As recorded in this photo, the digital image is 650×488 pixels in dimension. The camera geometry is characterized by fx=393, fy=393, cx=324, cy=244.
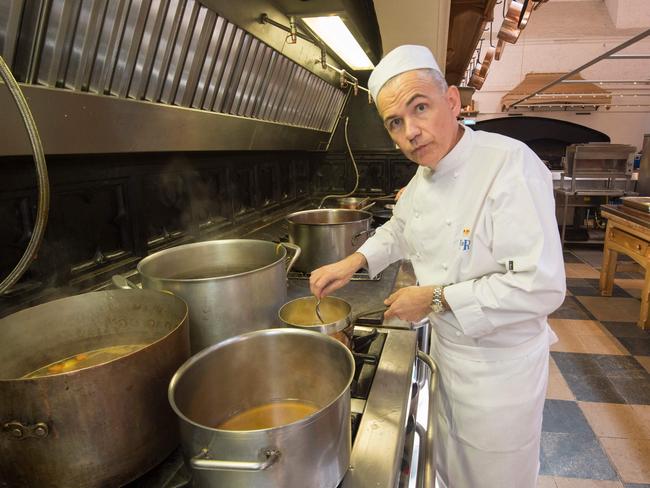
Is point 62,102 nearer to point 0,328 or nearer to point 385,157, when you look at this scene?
point 0,328

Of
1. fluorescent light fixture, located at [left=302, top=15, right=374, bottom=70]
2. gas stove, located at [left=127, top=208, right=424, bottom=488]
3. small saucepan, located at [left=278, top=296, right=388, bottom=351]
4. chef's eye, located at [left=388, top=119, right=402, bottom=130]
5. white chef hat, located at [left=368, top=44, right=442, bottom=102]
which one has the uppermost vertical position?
fluorescent light fixture, located at [left=302, top=15, right=374, bottom=70]

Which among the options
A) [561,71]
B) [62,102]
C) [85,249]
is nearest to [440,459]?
[85,249]

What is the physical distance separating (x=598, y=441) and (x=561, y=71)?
34.0 ft

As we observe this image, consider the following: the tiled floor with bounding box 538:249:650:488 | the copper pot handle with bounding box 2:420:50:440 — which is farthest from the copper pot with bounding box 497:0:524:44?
the copper pot handle with bounding box 2:420:50:440

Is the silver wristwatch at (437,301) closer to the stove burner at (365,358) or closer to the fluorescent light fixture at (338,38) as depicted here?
the stove burner at (365,358)

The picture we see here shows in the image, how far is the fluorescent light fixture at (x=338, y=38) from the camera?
192 centimetres

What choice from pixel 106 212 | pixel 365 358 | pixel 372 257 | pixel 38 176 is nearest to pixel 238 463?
pixel 38 176

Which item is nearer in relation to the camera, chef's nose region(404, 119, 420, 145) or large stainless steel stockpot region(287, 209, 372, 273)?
chef's nose region(404, 119, 420, 145)

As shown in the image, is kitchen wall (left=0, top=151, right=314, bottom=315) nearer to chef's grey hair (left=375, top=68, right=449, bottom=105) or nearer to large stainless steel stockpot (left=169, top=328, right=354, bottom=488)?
large stainless steel stockpot (left=169, top=328, right=354, bottom=488)

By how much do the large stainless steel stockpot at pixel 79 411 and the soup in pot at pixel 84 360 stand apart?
21mm

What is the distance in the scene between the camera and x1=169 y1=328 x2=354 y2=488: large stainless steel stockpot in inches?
22.7

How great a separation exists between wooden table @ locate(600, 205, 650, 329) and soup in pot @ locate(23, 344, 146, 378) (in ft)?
13.7

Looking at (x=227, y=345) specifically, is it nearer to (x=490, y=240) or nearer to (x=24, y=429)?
(x=24, y=429)

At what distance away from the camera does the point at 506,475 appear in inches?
52.4
